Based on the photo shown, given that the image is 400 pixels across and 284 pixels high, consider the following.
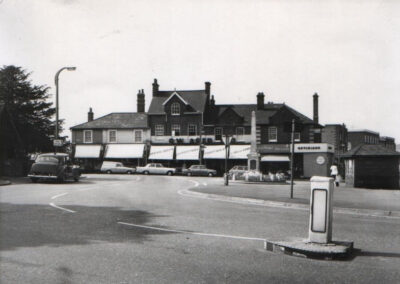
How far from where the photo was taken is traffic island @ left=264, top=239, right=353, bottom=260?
22.0 feet

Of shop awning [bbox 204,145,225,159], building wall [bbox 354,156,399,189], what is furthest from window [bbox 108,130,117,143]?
building wall [bbox 354,156,399,189]

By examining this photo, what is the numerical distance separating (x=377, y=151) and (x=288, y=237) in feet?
63.6

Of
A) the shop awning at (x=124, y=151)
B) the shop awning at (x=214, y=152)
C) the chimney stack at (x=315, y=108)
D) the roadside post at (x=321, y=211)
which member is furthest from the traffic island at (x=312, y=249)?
the chimney stack at (x=315, y=108)

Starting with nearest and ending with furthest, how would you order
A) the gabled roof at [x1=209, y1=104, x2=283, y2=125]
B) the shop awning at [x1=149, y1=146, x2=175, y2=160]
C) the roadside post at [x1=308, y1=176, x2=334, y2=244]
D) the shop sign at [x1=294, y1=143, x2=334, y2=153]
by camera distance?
the roadside post at [x1=308, y1=176, x2=334, y2=244] → the shop sign at [x1=294, y1=143, x2=334, y2=153] → the gabled roof at [x1=209, y1=104, x2=283, y2=125] → the shop awning at [x1=149, y1=146, x2=175, y2=160]

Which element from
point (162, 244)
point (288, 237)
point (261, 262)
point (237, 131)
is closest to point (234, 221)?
point (288, 237)

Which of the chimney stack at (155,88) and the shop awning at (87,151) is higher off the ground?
the chimney stack at (155,88)

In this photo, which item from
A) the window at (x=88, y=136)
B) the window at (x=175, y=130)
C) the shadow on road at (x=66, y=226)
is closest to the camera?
the shadow on road at (x=66, y=226)

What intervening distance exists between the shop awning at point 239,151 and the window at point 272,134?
323 centimetres

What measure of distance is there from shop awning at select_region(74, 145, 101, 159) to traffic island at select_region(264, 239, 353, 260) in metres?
49.3

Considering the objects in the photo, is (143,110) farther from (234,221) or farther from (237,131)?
(234,221)

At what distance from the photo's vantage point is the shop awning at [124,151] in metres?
53.4

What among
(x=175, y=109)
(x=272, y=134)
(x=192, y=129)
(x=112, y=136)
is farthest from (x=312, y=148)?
(x=112, y=136)

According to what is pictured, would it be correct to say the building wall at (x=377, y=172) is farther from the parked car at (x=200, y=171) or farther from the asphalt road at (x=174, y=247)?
the parked car at (x=200, y=171)

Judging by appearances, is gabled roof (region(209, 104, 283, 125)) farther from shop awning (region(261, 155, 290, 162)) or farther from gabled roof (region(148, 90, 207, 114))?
shop awning (region(261, 155, 290, 162))
